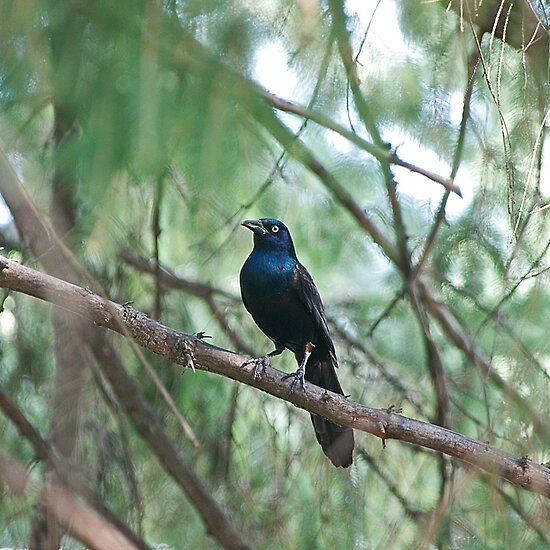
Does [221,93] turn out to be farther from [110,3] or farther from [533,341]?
[533,341]

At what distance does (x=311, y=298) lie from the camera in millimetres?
3443

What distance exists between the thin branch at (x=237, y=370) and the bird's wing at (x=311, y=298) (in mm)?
844

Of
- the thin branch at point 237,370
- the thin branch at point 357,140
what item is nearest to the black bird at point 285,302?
the thin branch at point 237,370

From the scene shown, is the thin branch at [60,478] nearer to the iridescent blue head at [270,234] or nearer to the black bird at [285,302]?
the black bird at [285,302]

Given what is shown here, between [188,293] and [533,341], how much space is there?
126 centimetres

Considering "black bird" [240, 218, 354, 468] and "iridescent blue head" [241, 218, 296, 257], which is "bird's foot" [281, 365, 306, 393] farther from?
"iridescent blue head" [241, 218, 296, 257]

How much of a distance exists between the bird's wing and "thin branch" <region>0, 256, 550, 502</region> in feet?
2.77

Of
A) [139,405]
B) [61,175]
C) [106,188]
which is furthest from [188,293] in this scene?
[106,188]

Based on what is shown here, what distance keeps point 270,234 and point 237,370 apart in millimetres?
1249

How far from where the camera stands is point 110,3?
1.88 metres

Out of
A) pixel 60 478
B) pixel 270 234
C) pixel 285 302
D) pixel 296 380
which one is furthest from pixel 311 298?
pixel 60 478

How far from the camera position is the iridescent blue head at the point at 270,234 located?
3.48 meters

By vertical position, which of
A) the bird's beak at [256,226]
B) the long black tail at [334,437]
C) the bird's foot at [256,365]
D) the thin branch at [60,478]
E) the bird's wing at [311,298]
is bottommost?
the thin branch at [60,478]

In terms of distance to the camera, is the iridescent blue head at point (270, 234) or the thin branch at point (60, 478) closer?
the thin branch at point (60, 478)
